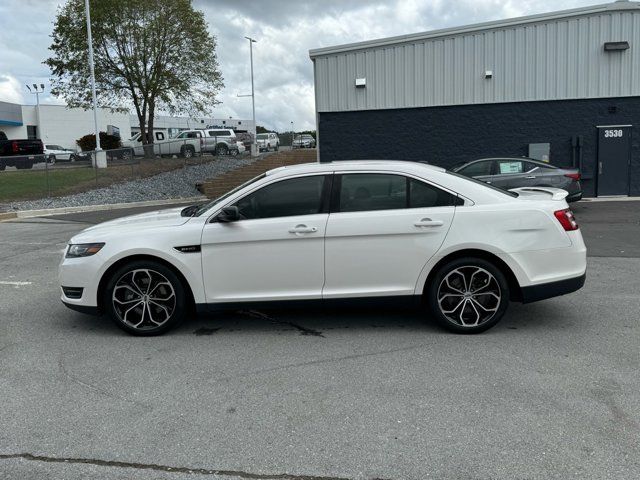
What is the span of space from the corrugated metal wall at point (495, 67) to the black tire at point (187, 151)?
999 cm

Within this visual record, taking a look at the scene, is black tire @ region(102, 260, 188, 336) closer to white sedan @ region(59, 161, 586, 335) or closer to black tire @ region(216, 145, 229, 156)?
white sedan @ region(59, 161, 586, 335)

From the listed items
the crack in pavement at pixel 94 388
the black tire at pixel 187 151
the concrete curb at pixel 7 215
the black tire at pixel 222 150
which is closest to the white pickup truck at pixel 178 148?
the black tire at pixel 187 151

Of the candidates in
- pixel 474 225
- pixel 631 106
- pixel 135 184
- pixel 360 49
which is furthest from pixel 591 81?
pixel 135 184

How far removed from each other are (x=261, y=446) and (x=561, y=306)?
4.07 m

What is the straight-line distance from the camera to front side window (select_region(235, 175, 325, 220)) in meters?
5.25

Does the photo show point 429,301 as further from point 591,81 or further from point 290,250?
point 591,81

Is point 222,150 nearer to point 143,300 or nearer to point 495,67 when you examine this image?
point 495,67

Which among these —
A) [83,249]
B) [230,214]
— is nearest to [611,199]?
[230,214]

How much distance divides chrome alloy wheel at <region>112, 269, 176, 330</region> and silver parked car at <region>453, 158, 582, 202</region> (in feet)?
31.0

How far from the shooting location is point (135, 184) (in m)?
22.7

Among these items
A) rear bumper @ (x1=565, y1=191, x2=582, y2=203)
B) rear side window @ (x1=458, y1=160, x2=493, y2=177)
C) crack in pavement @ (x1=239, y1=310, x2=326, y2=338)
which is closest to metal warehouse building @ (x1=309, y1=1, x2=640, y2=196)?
rear side window @ (x1=458, y1=160, x2=493, y2=177)

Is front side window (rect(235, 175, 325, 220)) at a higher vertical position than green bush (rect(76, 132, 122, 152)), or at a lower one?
lower

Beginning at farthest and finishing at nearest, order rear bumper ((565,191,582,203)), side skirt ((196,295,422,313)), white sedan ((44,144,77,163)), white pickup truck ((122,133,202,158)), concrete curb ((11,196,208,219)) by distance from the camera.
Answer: white sedan ((44,144,77,163))
white pickup truck ((122,133,202,158))
concrete curb ((11,196,208,219))
rear bumper ((565,191,582,203))
side skirt ((196,295,422,313))

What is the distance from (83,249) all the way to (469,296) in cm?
353
